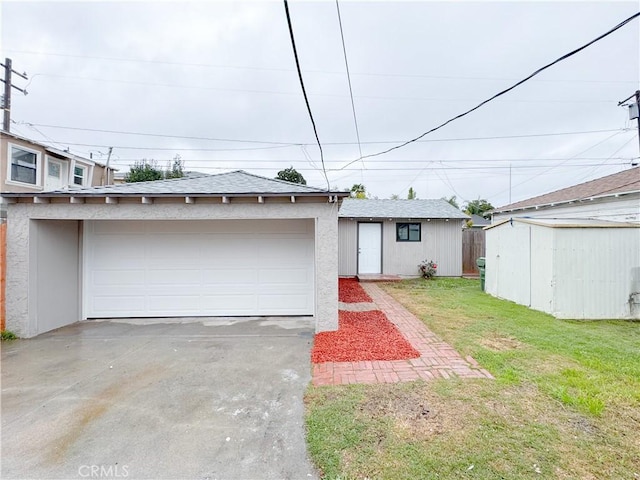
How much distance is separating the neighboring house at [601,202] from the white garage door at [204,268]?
875 cm

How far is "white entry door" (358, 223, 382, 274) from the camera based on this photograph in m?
13.2

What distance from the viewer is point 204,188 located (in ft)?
20.0

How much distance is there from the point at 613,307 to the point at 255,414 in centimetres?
806

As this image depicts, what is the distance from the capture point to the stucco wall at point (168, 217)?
5.61 m

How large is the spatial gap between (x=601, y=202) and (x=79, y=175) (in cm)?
1710

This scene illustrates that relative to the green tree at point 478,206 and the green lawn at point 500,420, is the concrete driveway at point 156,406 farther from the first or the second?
the green tree at point 478,206

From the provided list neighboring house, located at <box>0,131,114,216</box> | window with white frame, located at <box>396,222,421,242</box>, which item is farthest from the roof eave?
Result: neighboring house, located at <box>0,131,114,216</box>

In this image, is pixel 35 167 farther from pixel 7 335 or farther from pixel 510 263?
pixel 510 263

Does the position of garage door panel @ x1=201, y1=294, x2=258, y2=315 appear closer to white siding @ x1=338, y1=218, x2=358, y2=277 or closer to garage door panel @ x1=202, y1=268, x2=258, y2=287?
Answer: garage door panel @ x1=202, y1=268, x2=258, y2=287

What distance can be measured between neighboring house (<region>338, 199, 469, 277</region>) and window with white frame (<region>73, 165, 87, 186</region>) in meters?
9.71

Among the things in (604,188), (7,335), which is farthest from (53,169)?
(604,188)

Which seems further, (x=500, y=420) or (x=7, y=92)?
(x=7, y=92)

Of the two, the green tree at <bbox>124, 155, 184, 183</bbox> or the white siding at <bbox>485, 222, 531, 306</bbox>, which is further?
the green tree at <bbox>124, 155, 184, 183</bbox>

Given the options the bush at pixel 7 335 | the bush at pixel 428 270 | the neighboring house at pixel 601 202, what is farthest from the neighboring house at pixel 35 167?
the neighboring house at pixel 601 202
